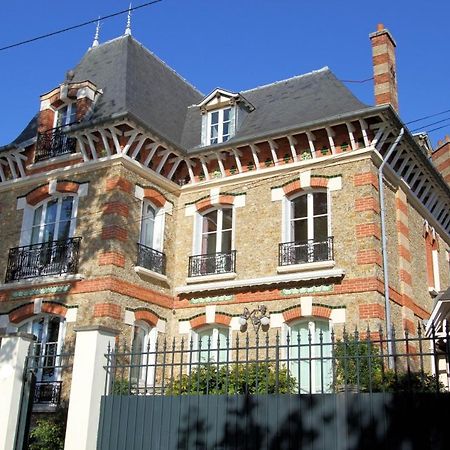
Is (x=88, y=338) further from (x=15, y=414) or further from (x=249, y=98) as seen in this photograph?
(x=249, y=98)

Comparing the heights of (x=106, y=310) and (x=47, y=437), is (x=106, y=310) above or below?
above

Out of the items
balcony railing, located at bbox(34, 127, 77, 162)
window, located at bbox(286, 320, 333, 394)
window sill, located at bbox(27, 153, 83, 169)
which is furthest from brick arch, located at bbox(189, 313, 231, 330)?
balcony railing, located at bbox(34, 127, 77, 162)

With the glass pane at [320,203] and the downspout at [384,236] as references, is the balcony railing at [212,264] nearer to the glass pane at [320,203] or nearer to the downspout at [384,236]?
the glass pane at [320,203]

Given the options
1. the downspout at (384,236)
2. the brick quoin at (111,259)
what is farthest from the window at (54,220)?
the downspout at (384,236)

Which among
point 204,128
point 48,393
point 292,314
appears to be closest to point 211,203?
point 204,128

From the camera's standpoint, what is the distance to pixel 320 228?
1424 centimetres

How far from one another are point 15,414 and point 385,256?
826cm

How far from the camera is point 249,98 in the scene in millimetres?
18156

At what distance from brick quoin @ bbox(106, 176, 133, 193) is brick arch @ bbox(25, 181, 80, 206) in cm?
102

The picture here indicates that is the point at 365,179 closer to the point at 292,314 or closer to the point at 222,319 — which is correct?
the point at 292,314

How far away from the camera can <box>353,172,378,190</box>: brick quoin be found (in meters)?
13.7

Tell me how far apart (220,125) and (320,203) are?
12.3 ft

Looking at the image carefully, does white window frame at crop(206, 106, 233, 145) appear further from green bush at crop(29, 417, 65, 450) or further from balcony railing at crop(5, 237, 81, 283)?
green bush at crop(29, 417, 65, 450)

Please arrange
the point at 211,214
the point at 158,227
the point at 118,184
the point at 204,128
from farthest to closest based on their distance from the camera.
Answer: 1. the point at 204,128
2. the point at 211,214
3. the point at 158,227
4. the point at 118,184
